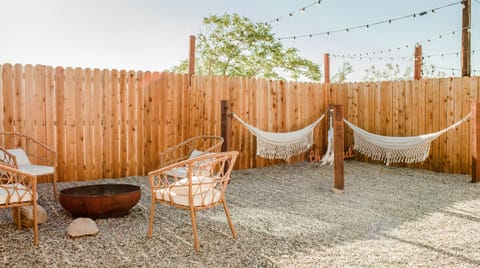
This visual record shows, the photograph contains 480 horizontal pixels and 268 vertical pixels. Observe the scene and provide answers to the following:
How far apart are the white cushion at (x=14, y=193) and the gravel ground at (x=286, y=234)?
0.30 metres

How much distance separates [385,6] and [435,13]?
137 cm

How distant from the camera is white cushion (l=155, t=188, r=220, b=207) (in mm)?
2680

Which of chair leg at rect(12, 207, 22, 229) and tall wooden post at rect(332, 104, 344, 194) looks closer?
chair leg at rect(12, 207, 22, 229)

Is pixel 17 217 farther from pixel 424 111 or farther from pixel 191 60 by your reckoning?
pixel 424 111

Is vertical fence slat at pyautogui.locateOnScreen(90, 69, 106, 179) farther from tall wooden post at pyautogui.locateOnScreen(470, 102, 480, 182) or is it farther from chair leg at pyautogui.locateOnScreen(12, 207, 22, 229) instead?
tall wooden post at pyautogui.locateOnScreen(470, 102, 480, 182)

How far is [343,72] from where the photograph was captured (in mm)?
17250

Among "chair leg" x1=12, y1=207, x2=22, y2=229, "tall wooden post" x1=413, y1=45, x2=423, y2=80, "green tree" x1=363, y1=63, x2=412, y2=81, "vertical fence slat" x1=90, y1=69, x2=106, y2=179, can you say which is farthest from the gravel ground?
"green tree" x1=363, y1=63, x2=412, y2=81

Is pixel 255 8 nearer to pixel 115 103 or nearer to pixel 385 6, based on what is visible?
pixel 385 6

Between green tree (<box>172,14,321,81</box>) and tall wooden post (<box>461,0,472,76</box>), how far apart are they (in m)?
6.10

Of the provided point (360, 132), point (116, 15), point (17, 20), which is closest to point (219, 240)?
point (360, 132)

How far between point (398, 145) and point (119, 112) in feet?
12.5

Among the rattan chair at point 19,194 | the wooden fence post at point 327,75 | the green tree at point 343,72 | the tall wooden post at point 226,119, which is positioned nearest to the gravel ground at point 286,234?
the rattan chair at point 19,194

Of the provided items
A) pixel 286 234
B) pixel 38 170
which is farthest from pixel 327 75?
pixel 38 170

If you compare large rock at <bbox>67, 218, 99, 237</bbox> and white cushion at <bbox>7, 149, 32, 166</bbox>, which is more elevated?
white cushion at <bbox>7, 149, 32, 166</bbox>
